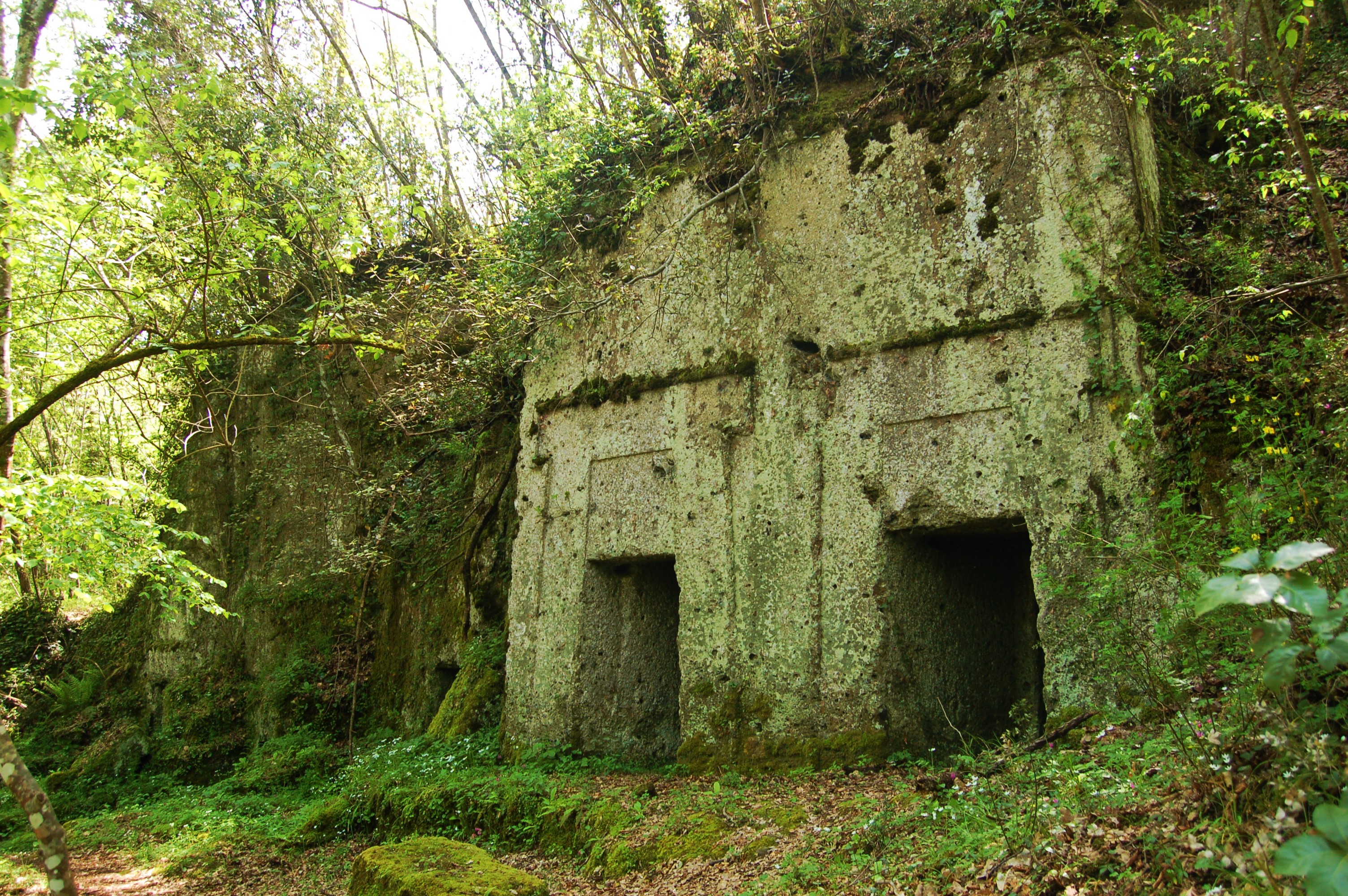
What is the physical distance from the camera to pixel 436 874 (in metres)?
4.31

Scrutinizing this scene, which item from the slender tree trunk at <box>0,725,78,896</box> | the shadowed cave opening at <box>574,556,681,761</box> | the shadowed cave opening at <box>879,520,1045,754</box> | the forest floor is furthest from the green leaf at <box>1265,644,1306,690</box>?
the shadowed cave opening at <box>574,556,681,761</box>

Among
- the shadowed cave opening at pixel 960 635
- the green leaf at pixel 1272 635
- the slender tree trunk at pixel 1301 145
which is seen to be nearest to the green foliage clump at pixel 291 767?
the shadowed cave opening at pixel 960 635

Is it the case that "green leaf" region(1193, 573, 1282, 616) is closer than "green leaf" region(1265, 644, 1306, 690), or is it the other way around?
"green leaf" region(1193, 573, 1282, 616)

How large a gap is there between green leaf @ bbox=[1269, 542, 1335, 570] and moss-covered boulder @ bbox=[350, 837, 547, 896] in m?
3.65

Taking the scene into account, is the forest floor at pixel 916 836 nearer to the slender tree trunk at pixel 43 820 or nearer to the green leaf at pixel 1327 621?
the green leaf at pixel 1327 621

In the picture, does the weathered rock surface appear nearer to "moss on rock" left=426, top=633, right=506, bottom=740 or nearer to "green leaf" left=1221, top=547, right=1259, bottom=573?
"moss on rock" left=426, top=633, right=506, bottom=740

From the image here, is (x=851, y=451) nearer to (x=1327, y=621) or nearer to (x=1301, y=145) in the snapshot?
(x=1301, y=145)

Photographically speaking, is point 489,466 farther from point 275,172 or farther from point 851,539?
point 851,539

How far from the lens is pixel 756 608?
596 centimetres

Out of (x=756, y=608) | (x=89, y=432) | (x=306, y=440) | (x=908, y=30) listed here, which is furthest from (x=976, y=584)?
(x=89, y=432)

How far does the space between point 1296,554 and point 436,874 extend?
4.03 metres

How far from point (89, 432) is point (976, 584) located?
51.7ft

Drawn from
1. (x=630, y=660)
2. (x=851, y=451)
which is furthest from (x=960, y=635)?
(x=630, y=660)

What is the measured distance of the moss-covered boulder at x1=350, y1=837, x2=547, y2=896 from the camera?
4.15 meters
